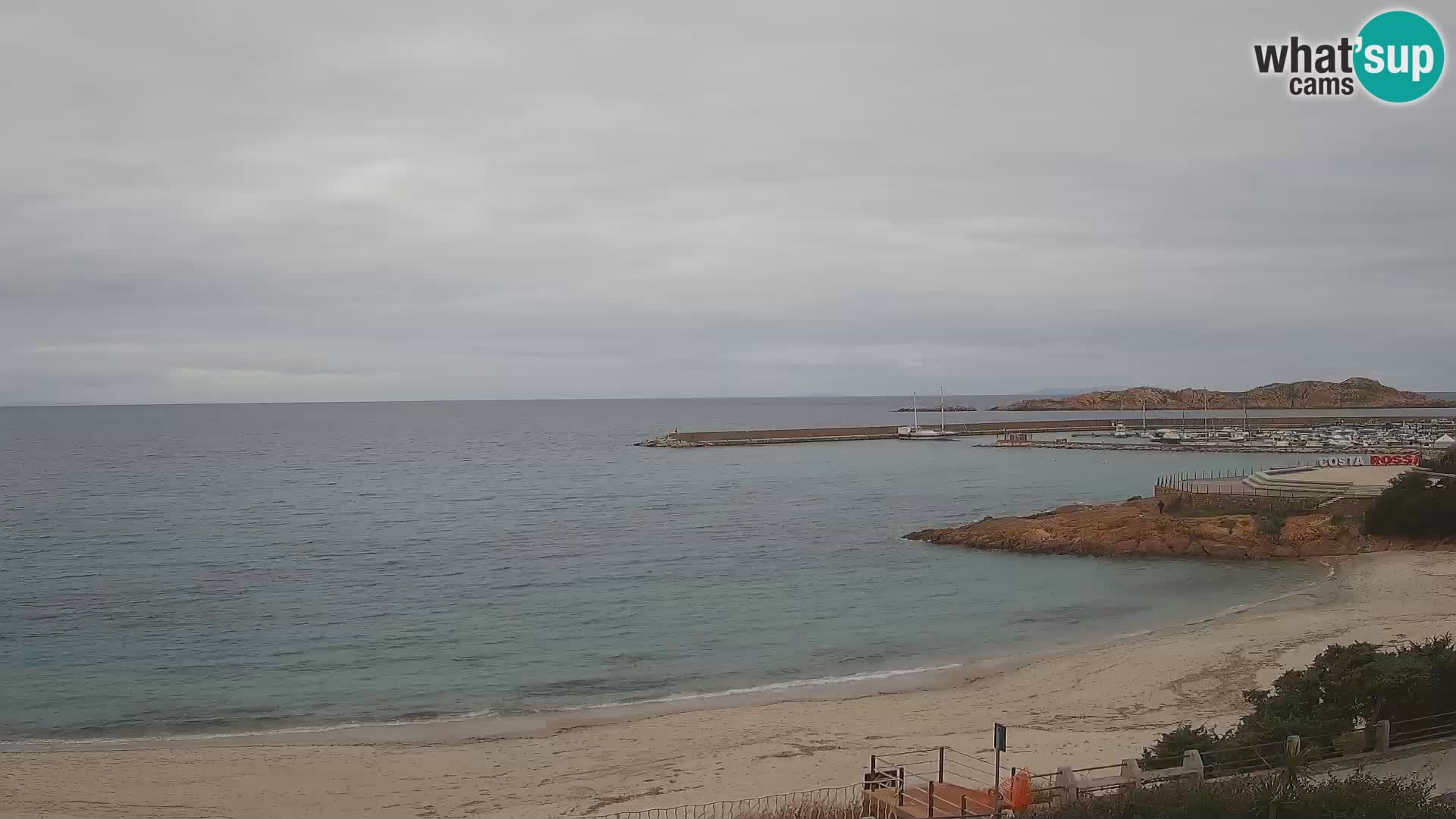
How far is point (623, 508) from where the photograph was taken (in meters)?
64.3

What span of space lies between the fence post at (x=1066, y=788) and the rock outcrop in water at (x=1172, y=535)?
3278cm

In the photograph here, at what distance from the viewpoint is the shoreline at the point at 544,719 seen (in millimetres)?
20438

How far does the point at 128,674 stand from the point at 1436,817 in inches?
1085

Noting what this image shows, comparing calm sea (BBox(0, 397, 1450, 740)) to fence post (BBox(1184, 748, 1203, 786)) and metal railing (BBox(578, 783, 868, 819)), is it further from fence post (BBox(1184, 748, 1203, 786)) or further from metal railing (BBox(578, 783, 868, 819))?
fence post (BBox(1184, 748, 1203, 786))

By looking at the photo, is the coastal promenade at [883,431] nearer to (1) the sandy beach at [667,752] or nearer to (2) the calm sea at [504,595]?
(2) the calm sea at [504,595]

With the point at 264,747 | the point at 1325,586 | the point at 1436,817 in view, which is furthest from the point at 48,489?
the point at 1436,817

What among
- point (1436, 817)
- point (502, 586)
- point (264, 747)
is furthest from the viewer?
point (502, 586)

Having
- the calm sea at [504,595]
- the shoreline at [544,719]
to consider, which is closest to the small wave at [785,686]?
the shoreline at [544,719]

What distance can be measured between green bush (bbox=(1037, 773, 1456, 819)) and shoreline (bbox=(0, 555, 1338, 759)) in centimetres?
1209

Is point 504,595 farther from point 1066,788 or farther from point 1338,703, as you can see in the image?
point 1338,703

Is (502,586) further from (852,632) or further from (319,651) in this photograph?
(852,632)

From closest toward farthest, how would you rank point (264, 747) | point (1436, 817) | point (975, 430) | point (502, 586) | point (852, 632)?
1. point (1436, 817)
2. point (264, 747)
3. point (852, 632)
4. point (502, 586)
5. point (975, 430)

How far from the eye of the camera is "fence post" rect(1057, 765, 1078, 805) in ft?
39.3

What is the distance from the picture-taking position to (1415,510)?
39438 mm
